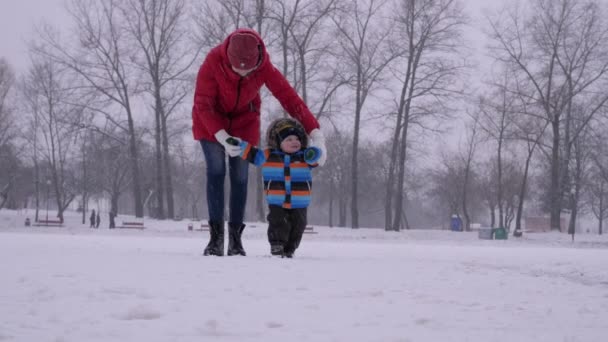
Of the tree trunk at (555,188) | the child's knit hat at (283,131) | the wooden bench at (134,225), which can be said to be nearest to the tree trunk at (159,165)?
the wooden bench at (134,225)

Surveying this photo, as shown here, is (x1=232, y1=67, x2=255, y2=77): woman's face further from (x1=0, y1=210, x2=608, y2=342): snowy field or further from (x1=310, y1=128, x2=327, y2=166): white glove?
(x1=0, y1=210, x2=608, y2=342): snowy field

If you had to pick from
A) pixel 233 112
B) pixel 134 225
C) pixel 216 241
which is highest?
pixel 233 112

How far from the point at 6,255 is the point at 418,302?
3.00 meters

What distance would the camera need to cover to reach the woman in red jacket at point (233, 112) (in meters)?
4.36

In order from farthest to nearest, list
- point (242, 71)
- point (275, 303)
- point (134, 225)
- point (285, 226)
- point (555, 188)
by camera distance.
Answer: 1. point (555, 188)
2. point (134, 225)
3. point (285, 226)
4. point (242, 71)
5. point (275, 303)

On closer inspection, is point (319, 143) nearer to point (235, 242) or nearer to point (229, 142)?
point (229, 142)

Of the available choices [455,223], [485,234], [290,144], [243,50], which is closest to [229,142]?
[290,144]

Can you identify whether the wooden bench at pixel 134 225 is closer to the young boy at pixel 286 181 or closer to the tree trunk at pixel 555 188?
the tree trunk at pixel 555 188

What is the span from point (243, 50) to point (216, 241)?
5.18 ft

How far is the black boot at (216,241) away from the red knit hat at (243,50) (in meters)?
1.37

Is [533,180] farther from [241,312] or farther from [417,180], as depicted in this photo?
[241,312]

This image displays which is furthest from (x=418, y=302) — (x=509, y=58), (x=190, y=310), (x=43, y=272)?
(x=509, y=58)

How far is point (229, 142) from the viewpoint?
4348mm

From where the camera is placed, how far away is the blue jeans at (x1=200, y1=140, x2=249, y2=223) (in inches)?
187
